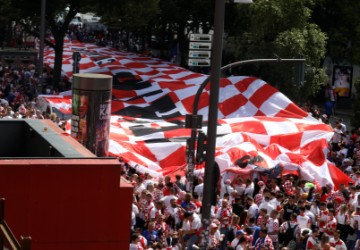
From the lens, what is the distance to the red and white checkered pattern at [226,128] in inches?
909

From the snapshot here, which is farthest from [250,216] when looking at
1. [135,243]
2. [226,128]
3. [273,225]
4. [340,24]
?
[340,24]

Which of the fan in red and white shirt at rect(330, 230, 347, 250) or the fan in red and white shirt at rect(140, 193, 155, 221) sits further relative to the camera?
the fan in red and white shirt at rect(140, 193, 155, 221)

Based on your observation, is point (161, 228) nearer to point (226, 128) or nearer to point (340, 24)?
point (226, 128)

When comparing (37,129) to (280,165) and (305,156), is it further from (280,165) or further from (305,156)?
(305,156)

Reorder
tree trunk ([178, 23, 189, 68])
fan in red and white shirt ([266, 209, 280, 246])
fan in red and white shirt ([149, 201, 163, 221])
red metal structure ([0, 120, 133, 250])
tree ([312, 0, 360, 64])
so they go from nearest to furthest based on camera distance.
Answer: red metal structure ([0, 120, 133, 250]) < fan in red and white shirt ([266, 209, 280, 246]) < fan in red and white shirt ([149, 201, 163, 221]) < tree ([312, 0, 360, 64]) < tree trunk ([178, 23, 189, 68])

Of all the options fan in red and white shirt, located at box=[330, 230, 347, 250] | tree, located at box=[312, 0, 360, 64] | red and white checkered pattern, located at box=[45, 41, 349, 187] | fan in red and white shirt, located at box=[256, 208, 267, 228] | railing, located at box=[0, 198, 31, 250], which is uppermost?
tree, located at box=[312, 0, 360, 64]

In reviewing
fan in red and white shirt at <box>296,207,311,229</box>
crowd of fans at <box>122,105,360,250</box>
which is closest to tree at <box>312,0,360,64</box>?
crowd of fans at <box>122,105,360,250</box>

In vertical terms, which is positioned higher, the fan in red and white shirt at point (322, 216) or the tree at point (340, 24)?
the tree at point (340, 24)

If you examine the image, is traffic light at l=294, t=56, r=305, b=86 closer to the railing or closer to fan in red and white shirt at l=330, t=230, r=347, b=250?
fan in red and white shirt at l=330, t=230, r=347, b=250

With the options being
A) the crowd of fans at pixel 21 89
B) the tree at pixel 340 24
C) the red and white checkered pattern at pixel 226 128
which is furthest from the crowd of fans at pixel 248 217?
the tree at pixel 340 24

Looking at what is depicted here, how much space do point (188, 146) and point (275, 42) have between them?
1650cm

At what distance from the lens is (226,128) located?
26.2 meters

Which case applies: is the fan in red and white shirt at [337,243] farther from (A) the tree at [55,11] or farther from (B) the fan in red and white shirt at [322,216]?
(A) the tree at [55,11]

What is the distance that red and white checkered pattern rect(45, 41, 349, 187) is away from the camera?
2308cm
